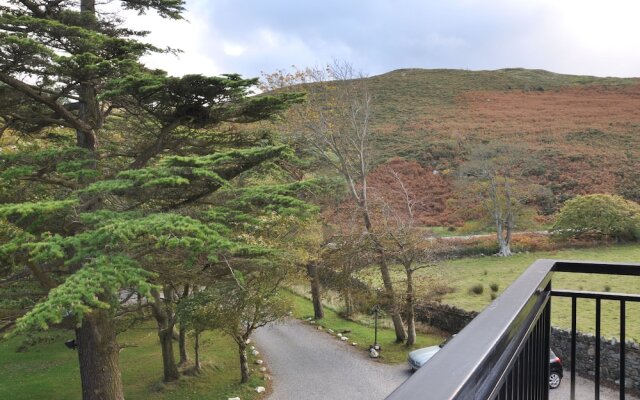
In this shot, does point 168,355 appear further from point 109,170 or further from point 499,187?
point 499,187

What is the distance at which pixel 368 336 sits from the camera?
15.0 meters

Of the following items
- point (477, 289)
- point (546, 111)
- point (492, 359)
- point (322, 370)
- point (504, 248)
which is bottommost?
point (322, 370)

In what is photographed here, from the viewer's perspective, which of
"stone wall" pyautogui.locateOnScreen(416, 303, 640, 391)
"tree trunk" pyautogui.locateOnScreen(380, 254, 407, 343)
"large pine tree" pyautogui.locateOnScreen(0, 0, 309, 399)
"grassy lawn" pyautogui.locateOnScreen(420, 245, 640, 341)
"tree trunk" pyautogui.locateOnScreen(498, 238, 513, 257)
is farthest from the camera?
"tree trunk" pyautogui.locateOnScreen(498, 238, 513, 257)

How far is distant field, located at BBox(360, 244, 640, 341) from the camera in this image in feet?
40.0

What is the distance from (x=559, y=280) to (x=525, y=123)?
29.0 meters

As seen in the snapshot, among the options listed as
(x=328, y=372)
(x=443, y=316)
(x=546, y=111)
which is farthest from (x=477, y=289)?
(x=546, y=111)

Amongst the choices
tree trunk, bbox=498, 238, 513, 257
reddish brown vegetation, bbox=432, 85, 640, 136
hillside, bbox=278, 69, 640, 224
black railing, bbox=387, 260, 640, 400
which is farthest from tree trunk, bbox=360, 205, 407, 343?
reddish brown vegetation, bbox=432, 85, 640, 136

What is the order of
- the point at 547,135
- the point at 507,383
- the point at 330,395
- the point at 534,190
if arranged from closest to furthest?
the point at 507,383, the point at 330,395, the point at 534,190, the point at 547,135

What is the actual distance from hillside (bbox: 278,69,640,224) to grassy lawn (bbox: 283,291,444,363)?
1327cm

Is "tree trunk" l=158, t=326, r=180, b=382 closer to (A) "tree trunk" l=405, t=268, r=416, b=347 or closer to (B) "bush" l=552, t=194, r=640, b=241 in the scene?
(A) "tree trunk" l=405, t=268, r=416, b=347

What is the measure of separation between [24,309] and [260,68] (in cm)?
1272

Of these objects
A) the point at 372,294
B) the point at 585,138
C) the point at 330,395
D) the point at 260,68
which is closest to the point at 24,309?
the point at 330,395

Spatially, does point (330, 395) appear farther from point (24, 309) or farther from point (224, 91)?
point (224, 91)

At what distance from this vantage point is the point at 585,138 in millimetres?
35000
